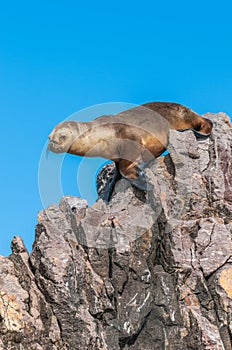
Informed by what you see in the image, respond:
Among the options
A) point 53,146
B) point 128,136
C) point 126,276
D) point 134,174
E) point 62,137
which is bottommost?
point 126,276

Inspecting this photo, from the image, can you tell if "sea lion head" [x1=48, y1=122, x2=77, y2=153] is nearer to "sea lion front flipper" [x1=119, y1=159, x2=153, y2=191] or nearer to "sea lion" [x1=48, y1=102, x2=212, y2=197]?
"sea lion" [x1=48, y1=102, x2=212, y2=197]

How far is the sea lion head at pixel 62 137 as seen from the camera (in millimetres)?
33812

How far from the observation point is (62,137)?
111 feet

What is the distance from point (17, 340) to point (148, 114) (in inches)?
467

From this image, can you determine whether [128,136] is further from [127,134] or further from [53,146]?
[53,146]

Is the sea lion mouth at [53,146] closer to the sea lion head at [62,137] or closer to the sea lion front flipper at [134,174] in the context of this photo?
the sea lion head at [62,137]

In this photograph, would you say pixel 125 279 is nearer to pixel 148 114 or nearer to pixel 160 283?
pixel 160 283

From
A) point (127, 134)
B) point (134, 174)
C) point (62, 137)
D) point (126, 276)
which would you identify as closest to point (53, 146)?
point (62, 137)

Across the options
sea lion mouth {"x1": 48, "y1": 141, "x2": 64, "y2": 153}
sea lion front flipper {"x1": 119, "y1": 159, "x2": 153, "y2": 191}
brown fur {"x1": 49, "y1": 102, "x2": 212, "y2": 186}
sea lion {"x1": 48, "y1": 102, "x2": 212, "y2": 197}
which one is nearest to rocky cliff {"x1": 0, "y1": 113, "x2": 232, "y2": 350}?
sea lion front flipper {"x1": 119, "y1": 159, "x2": 153, "y2": 191}

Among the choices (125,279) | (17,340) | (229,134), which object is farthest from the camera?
(229,134)

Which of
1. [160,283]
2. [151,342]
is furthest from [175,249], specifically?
[151,342]

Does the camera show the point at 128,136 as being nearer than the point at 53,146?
No

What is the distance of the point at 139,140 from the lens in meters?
35.8

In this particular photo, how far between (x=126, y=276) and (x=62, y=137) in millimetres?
6064
